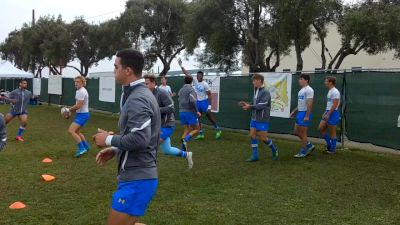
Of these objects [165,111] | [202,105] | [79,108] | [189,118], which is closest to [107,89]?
[202,105]

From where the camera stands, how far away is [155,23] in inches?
1291

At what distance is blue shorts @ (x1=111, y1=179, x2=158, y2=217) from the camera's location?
3.13 m

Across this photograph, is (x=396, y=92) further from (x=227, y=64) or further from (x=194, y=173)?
(x=227, y=64)

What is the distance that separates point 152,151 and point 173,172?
16.4 feet

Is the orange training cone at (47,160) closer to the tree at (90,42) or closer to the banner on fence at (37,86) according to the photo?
the banner on fence at (37,86)

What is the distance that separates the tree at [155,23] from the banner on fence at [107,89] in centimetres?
1073

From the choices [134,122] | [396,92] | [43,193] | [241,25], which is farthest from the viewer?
[241,25]

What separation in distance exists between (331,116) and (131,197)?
7.62 m

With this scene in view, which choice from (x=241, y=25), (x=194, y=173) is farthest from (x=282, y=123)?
(x=241, y=25)

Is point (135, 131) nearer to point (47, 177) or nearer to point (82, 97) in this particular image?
point (47, 177)

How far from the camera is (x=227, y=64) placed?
26.4 meters

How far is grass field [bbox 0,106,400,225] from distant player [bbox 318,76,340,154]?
1.17 ft

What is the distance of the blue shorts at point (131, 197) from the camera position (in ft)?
10.3

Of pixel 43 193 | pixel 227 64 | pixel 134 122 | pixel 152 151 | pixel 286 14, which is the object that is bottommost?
pixel 43 193
